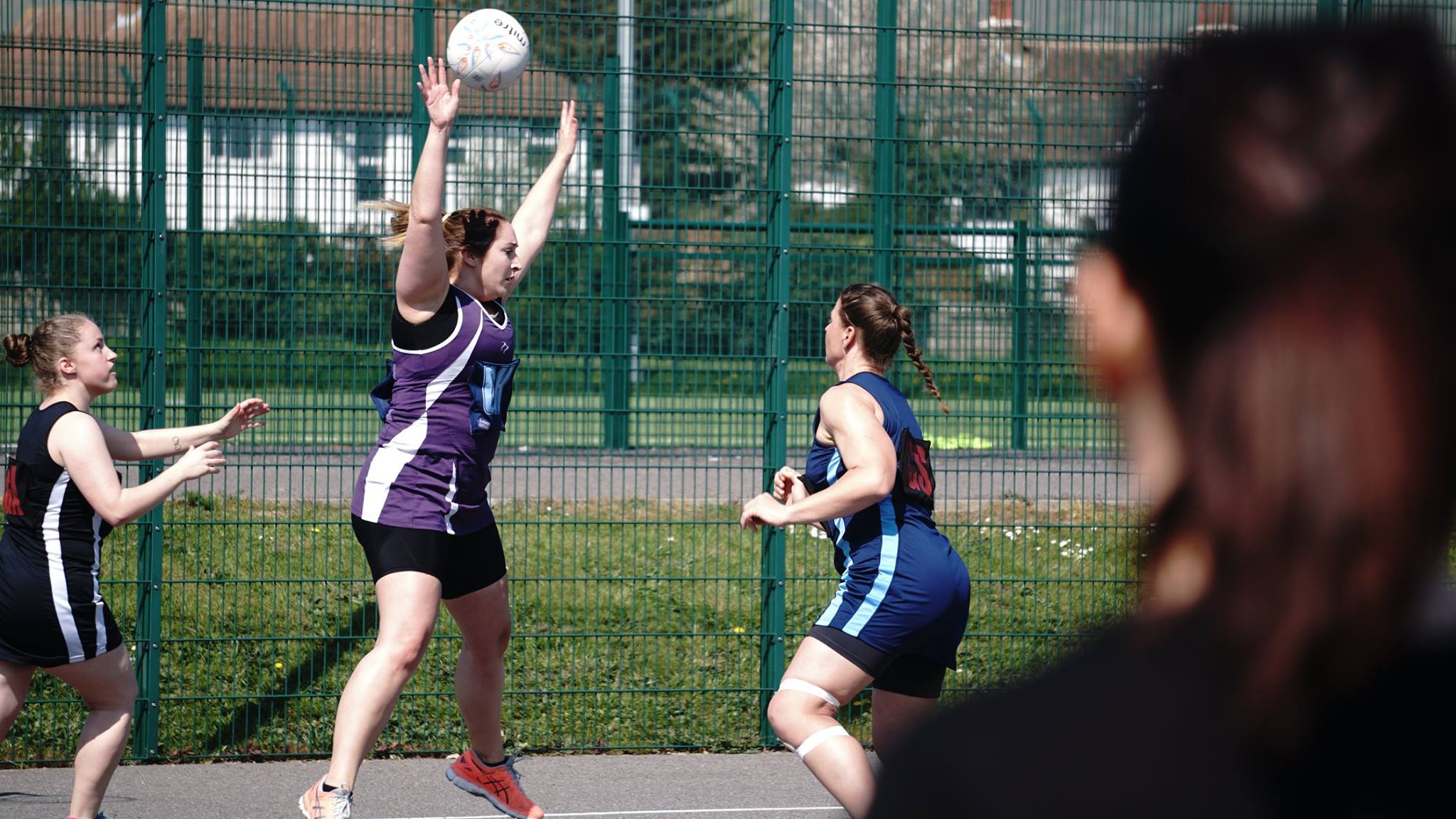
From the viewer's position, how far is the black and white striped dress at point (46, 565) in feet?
14.0

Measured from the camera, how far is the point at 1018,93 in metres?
6.22

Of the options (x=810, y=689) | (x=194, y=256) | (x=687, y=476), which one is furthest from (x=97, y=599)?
(x=687, y=476)

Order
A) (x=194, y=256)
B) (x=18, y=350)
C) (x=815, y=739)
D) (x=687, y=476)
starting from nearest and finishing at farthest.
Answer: (x=815, y=739)
(x=18, y=350)
(x=194, y=256)
(x=687, y=476)

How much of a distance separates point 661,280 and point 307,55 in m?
1.83

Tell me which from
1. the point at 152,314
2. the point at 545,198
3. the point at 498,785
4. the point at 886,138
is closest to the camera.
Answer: the point at 498,785

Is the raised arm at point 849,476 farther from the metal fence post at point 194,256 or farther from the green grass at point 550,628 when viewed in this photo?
the metal fence post at point 194,256

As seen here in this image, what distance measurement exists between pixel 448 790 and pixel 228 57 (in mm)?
3236

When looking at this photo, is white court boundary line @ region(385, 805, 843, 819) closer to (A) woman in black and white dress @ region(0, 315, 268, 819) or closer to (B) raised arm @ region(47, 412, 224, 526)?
(A) woman in black and white dress @ region(0, 315, 268, 819)

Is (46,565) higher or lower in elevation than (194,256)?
lower

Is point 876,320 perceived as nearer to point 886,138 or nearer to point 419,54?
point 886,138

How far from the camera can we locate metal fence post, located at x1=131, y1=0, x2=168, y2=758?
219 inches

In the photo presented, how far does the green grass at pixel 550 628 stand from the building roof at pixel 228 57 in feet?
5.92

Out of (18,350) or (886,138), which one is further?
(886,138)

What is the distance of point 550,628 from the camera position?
6488mm
